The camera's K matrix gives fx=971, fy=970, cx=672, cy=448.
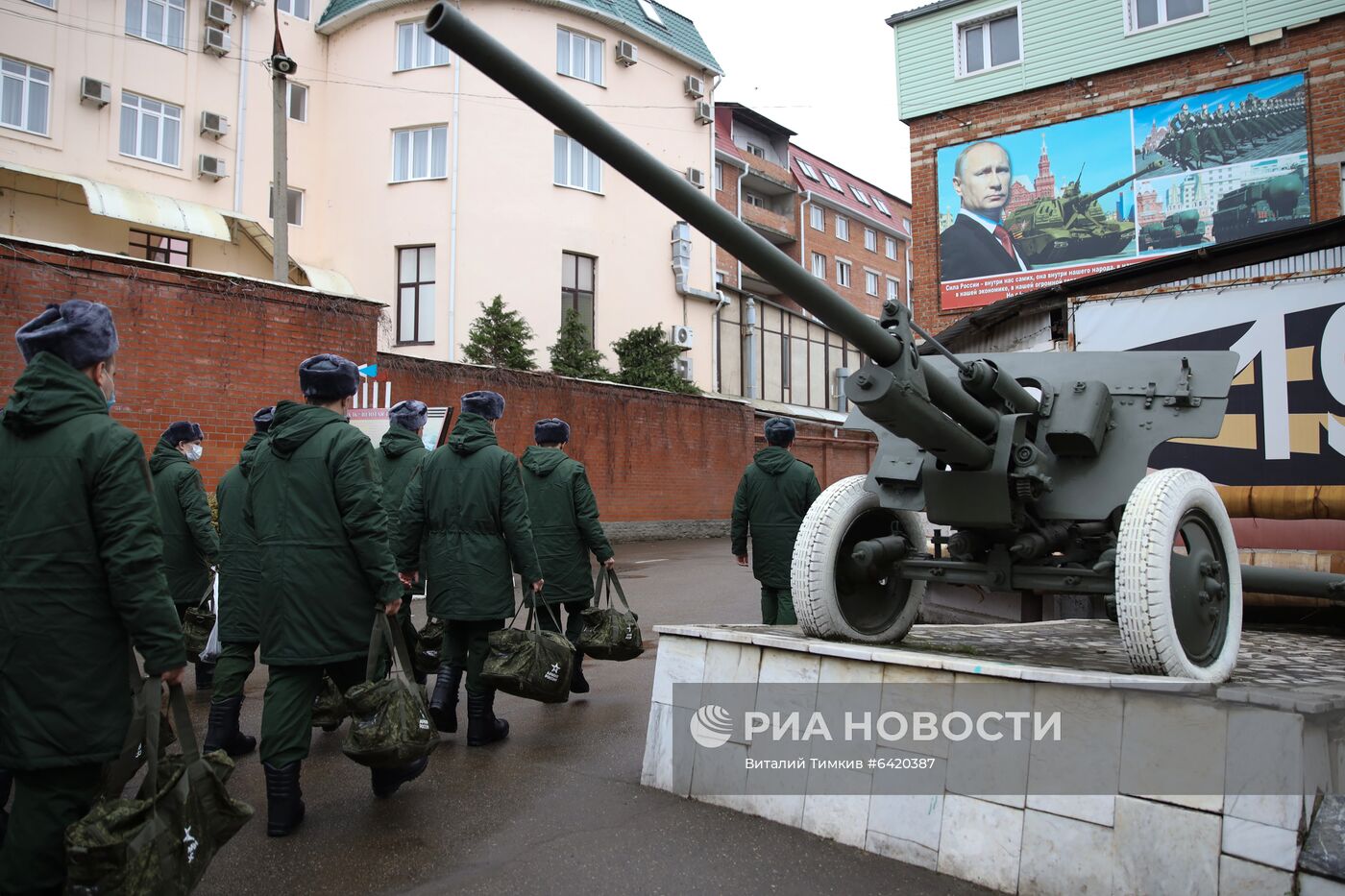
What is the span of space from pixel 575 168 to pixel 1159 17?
1305 cm

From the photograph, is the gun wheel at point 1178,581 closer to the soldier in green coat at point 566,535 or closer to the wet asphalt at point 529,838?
the wet asphalt at point 529,838

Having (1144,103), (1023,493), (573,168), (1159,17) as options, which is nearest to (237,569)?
(1023,493)

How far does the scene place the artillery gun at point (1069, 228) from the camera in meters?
16.2

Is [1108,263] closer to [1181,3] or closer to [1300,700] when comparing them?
[1181,3]

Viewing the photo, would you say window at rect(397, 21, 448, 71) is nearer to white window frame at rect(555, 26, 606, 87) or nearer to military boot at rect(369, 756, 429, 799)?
white window frame at rect(555, 26, 606, 87)

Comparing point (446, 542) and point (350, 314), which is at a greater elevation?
point (350, 314)

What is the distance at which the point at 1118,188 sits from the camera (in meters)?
16.3

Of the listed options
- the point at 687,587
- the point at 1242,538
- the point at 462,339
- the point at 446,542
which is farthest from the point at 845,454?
the point at 446,542

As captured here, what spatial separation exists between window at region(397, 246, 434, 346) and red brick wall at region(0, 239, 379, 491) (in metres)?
8.99

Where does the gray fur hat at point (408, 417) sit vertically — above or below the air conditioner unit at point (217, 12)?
below

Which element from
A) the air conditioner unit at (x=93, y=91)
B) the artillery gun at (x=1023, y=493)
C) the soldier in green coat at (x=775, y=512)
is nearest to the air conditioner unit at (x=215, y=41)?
the air conditioner unit at (x=93, y=91)

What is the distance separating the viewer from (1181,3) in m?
16.2

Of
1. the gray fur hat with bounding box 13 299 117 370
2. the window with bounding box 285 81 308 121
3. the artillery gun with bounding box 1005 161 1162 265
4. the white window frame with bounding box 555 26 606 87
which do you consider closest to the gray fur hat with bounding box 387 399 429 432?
the gray fur hat with bounding box 13 299 117 370

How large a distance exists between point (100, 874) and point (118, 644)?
65 cm
